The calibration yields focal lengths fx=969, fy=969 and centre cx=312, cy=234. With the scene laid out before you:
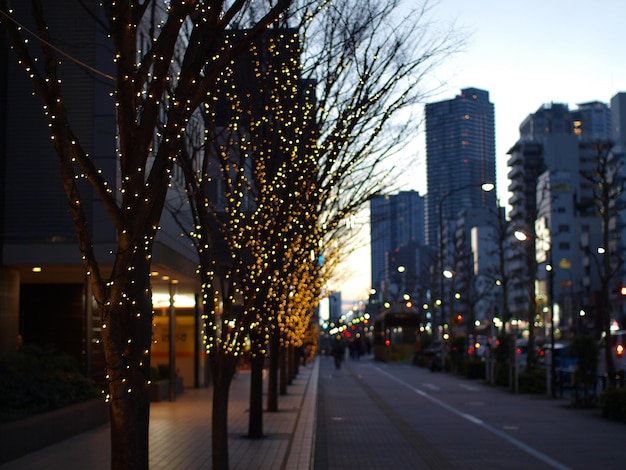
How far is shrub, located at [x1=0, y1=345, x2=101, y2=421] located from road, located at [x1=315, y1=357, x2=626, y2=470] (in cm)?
496

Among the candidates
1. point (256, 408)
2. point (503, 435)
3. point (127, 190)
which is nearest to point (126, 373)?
point (127, 190)

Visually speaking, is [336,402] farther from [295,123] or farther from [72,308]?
[295,123]

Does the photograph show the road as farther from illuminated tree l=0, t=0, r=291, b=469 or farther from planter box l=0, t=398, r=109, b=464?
illuminated tree l=0, t=0, r=291, b=469

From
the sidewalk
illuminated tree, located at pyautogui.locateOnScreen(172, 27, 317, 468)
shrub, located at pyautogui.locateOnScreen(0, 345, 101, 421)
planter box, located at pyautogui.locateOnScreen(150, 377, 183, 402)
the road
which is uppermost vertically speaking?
illuminated tree, located at pyautogui.locateOnScreen(172, 27, 317, 468)

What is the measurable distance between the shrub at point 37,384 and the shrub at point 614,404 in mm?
11652

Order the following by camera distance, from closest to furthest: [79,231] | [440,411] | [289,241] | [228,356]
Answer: [79,231], [228,356], [289,241], [440,411]

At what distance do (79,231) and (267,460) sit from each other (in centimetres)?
855

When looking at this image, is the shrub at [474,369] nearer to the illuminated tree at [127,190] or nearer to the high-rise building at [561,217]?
the illuminated tree at [127,190]

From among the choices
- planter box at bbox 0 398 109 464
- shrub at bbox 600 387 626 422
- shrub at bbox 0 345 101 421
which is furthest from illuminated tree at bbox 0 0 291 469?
shrub at bbox 600 387 626 422

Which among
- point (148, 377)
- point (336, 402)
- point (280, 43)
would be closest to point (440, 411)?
point (336, 402)

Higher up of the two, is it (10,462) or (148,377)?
(148,377)

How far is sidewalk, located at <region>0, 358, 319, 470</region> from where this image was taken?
47.4 feet

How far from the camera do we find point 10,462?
14406mm

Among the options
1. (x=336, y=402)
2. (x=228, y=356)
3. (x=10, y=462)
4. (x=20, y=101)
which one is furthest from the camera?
(x=336, y=402)
